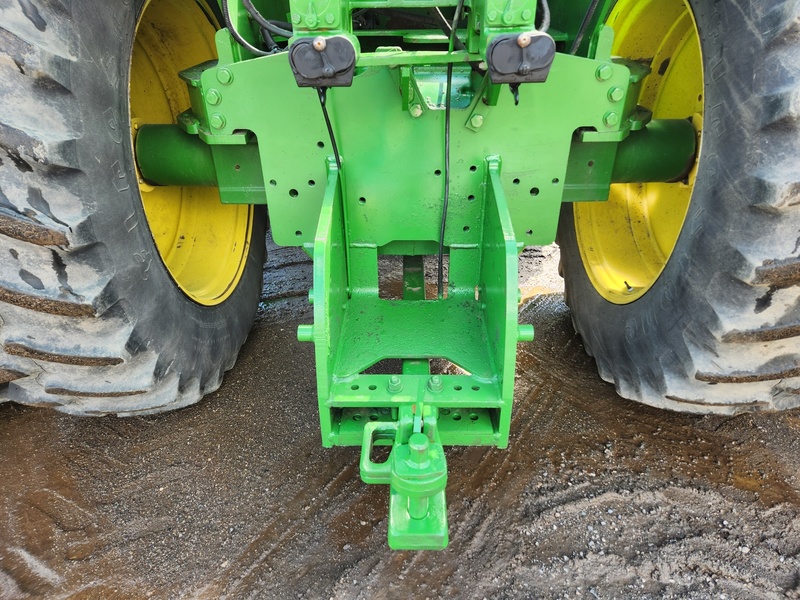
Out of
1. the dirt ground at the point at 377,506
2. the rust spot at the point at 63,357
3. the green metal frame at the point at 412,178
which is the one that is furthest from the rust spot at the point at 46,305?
the dirt ground at the point at 377,506

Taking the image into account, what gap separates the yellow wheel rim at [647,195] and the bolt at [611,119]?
0.31 metres

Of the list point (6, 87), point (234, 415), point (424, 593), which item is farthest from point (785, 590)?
point (6, 87)

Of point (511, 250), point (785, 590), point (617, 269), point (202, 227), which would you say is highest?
point (511, 250)

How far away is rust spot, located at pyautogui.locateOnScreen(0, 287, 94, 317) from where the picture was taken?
129cm

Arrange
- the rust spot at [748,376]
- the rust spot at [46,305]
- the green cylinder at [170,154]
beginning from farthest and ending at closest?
the green cylinder at [170,154] < the rust spot at [748,376] < the rust spot at [46,305]

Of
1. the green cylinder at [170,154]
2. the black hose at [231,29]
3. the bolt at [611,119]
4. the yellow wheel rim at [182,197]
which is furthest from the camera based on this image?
the yellow wheel rim at [182,197]

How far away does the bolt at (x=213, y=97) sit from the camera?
5.18 feet

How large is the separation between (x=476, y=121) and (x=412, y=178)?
0.24 m

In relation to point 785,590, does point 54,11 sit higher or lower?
higher

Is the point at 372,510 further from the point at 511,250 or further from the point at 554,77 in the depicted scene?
the point at 554,77

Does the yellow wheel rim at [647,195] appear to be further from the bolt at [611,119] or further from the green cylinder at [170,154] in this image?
the green cylinder at [170,154]

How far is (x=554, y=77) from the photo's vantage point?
5.11ft

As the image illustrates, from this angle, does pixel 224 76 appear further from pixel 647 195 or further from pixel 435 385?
pixel 647 195

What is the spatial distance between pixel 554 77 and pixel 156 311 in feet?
4.05
